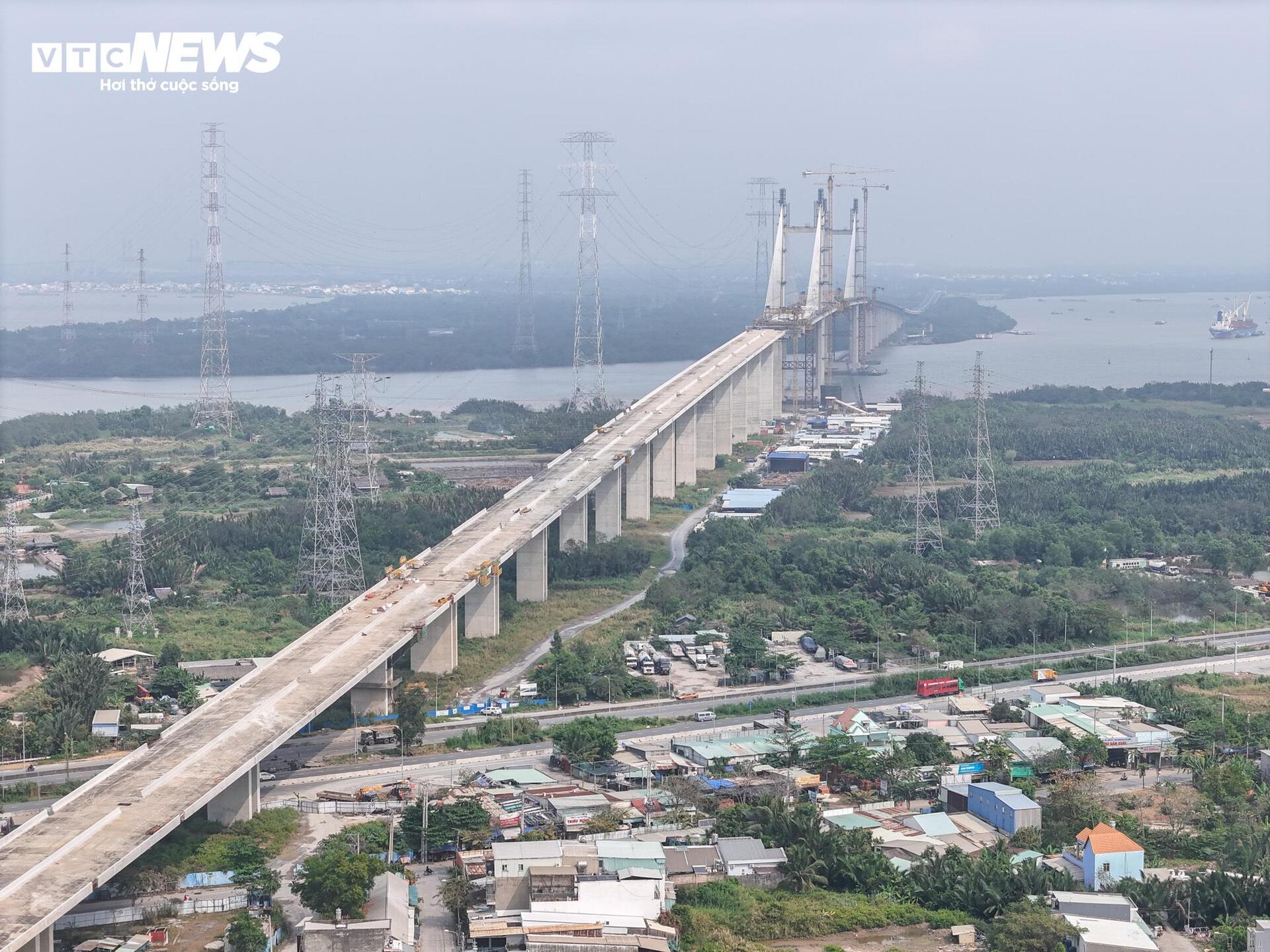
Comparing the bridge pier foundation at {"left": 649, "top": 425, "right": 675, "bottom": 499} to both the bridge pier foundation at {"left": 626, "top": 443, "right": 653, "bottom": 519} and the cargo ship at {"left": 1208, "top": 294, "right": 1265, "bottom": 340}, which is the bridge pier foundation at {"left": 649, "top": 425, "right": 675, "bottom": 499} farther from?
the cargo ship at {"left": 1208, "top": 294, "right": 1265, "bottom": 340}

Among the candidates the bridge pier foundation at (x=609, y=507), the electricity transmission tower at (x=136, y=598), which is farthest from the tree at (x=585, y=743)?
the bridge pier foundation at (x=609, y=507)

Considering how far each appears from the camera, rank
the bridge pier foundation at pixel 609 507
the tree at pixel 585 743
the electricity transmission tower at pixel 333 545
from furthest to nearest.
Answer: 1. the bridge pier foundation at pixel 609 507
2. the electricity transmission tower at pixel 333 545
3. the tree at pixel 585 743

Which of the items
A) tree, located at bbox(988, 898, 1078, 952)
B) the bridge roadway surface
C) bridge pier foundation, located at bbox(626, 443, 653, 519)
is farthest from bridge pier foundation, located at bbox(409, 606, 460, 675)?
bridge pier foundation, located at bbox(626, 443, 653, 519)

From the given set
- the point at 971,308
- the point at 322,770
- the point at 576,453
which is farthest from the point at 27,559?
the point at 971,308

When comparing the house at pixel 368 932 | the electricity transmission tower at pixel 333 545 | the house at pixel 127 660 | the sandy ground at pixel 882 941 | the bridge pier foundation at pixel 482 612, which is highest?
the electricity transmission tower at pixel 333 545

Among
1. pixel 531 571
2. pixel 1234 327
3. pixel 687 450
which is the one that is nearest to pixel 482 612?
pixel 531 571

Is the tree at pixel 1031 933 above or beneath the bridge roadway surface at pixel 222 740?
beneath

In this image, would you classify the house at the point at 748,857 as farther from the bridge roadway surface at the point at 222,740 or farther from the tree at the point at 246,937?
the bridge roadway surface at the point at 222,740
